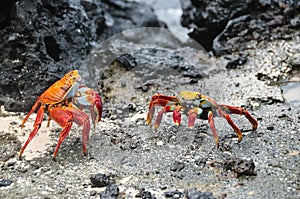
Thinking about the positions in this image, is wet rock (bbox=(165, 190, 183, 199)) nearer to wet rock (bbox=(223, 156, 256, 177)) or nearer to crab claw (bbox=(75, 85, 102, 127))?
wet rock (bbox=(223, 156, 256, 177))

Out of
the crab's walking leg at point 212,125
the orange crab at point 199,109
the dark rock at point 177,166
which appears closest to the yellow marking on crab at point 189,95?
the orange crab at point 199,109

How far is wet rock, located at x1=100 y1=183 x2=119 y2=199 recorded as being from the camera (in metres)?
4.59

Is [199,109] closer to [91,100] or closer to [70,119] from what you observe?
[91,100]

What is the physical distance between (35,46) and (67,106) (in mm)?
1426

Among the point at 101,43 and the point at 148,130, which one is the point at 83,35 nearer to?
the point at 101,43

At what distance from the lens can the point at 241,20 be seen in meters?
8.51

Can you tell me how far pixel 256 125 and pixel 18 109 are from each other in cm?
313

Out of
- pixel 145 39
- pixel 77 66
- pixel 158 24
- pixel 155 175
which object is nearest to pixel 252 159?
pixel 155 175

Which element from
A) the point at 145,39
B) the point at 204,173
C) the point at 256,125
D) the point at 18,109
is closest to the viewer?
the point at 204,173

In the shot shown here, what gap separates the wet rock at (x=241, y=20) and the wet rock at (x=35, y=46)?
2434 mm

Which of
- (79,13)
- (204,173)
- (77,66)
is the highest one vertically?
(79,13)

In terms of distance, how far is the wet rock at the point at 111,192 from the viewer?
459 centimetres

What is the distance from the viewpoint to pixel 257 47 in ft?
26.6

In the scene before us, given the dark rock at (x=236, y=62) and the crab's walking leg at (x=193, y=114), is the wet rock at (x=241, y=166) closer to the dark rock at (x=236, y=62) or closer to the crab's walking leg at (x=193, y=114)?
the crab's walking leg at (x=193, y=114)
